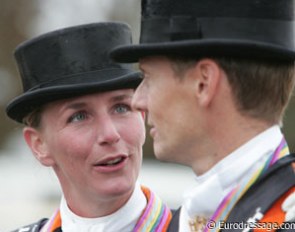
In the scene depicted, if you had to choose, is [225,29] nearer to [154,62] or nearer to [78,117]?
[154,62]

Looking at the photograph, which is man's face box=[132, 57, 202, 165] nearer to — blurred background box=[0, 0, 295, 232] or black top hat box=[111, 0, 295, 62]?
black top hat box=[111, 0, 295, 62]

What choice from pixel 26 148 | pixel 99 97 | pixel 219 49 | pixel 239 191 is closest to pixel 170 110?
pixel 219 49

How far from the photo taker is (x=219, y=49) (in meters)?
3.89

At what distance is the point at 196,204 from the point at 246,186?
0.76 ft

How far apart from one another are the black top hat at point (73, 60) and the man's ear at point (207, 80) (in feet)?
4.66

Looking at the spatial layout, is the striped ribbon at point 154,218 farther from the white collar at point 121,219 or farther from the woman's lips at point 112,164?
the woman's lips at point 112,164

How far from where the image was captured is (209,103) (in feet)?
12.9

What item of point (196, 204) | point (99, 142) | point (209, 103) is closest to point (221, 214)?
point (196, 204)

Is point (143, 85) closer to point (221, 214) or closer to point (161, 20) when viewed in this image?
point (161, 20)

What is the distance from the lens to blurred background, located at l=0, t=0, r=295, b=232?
463 inches

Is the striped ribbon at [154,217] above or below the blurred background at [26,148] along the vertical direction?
above

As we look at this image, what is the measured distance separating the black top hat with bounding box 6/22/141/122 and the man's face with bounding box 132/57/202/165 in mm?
1276

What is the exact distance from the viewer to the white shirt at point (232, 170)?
388 cm

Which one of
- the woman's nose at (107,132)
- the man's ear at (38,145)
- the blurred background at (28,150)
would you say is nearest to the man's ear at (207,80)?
the woman's nose at (107,132)
